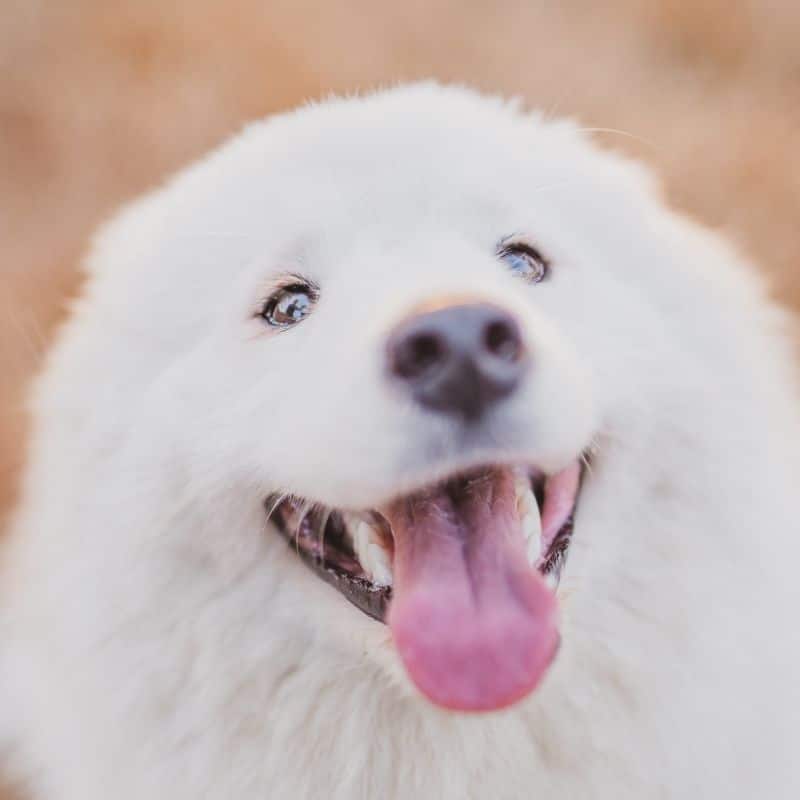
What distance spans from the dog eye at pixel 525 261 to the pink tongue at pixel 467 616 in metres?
0.45

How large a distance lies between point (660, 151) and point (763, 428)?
269cm

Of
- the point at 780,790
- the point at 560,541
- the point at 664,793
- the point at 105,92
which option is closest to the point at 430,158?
the point at 560,541

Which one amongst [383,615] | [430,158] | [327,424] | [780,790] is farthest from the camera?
[780,790]

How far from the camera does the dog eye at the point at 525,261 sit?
185 centimetres

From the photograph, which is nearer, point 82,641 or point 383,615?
point 383,615

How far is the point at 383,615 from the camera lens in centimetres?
171

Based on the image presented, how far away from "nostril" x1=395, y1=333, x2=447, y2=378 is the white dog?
0.15 m

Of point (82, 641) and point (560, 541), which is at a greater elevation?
point (560, 541)

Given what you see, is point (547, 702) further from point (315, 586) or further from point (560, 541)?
point (315, 586)

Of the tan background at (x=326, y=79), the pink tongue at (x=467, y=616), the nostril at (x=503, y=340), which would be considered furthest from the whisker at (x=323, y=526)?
the tan background at (x=326, y=79)

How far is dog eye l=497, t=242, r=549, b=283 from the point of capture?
6.07 ft

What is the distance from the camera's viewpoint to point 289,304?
1833mm

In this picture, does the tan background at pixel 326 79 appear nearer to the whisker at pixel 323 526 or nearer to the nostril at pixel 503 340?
the whisker at pixel 323 526

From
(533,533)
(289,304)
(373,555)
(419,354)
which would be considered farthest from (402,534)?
(289,304)
